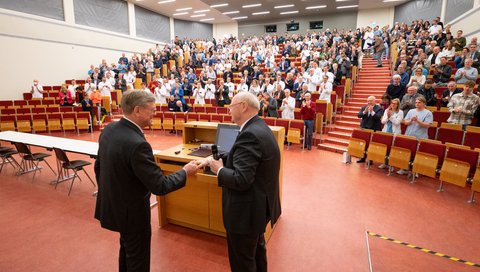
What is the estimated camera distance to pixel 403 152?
5.29 metres

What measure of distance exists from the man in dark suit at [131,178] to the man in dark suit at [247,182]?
0.41m

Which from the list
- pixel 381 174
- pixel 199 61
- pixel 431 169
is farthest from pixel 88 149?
pixel 199 61

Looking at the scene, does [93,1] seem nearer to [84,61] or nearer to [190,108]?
[84,61]

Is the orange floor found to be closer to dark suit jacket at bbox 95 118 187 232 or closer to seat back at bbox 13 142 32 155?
seat back at bbox 13 142 32 155

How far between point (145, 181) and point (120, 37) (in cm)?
1818

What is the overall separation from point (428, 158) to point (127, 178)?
5.28 meters

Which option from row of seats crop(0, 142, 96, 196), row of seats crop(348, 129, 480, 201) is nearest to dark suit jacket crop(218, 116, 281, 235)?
row of seats crop(0, 142, 96, 196)

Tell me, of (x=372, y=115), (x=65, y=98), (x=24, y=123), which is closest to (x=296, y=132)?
(x=372, y=115)

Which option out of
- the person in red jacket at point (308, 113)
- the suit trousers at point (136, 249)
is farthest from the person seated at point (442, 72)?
the suit trousers at point (136, 249)

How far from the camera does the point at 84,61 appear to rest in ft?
47.6

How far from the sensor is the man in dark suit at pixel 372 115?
6148 mm

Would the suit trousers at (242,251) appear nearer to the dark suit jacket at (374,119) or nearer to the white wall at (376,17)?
the dark suit jacket at (374,119)

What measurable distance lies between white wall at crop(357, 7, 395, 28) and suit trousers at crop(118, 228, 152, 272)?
912 inches

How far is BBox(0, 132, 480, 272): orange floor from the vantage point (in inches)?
106
